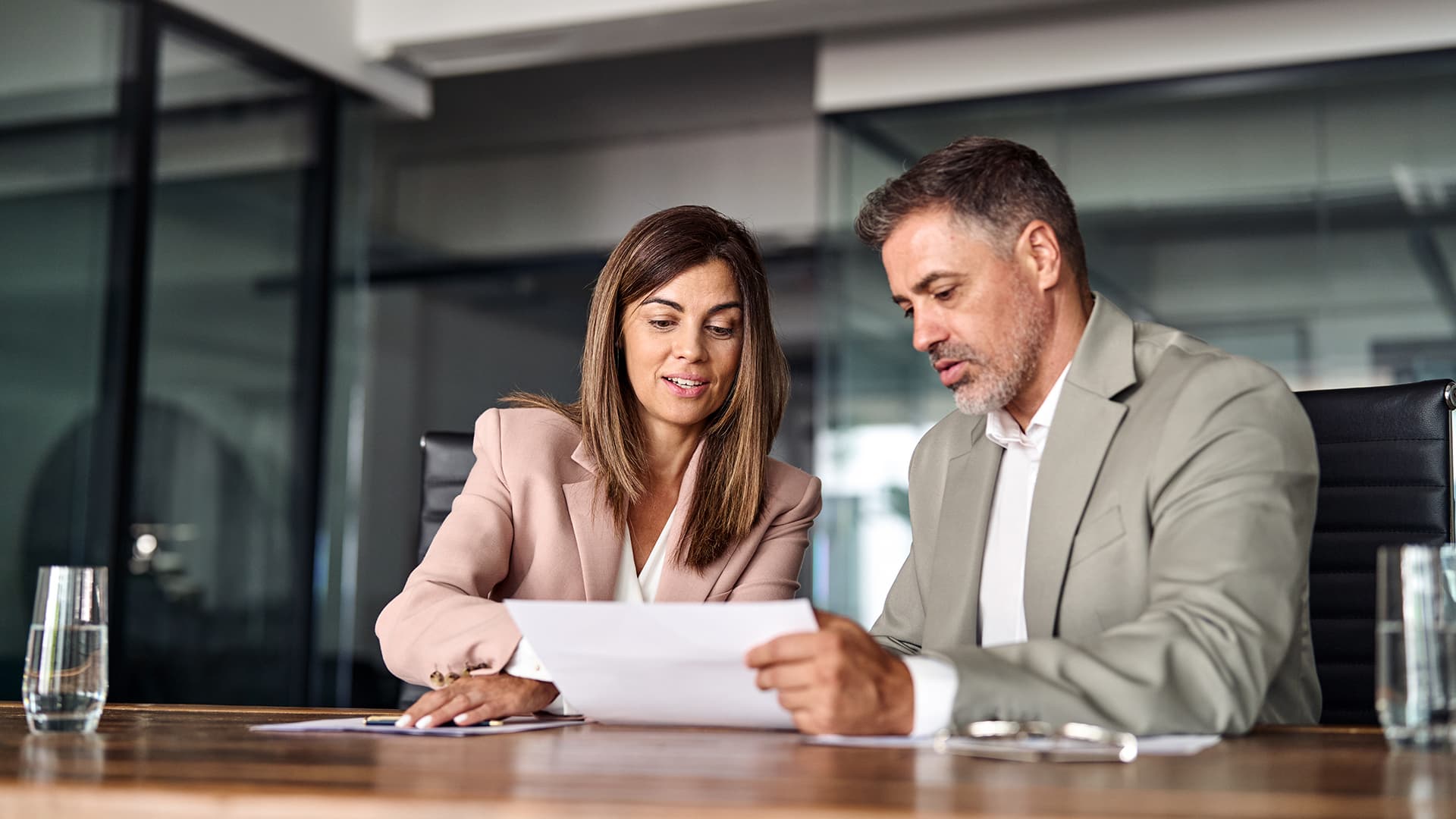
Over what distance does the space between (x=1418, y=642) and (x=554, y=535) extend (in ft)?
3.97

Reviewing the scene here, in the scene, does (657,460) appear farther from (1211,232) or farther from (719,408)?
(1211,232)

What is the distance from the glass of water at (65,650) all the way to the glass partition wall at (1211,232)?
350 cm

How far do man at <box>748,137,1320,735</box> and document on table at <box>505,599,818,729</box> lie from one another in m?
0.04

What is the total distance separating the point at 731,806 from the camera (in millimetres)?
801

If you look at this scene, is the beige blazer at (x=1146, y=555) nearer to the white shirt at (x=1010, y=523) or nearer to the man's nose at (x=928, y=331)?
the white shirt at (x=1010, y=523)

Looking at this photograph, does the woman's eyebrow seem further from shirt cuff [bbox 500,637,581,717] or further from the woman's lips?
shirt cuff [bbox 500,637,581,717]

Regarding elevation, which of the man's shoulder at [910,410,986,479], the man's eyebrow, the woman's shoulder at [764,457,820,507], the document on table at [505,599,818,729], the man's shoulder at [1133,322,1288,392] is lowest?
Answer: the document on table at [505,599,818,729]

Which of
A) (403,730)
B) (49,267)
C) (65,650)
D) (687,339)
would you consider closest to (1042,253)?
(687,339)

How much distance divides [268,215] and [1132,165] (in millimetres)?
2932

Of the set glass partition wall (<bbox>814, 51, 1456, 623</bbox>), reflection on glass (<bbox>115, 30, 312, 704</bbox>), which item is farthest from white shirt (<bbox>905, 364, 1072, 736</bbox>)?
reflection on glass (<bbox>115, 30, 312, 704</bbox>)

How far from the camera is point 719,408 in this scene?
214cm

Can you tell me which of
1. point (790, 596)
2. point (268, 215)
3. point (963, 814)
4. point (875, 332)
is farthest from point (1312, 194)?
point (963, 814)

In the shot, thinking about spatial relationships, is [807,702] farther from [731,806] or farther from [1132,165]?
[1132,165]

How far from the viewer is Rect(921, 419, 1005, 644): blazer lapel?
68.1 inches
